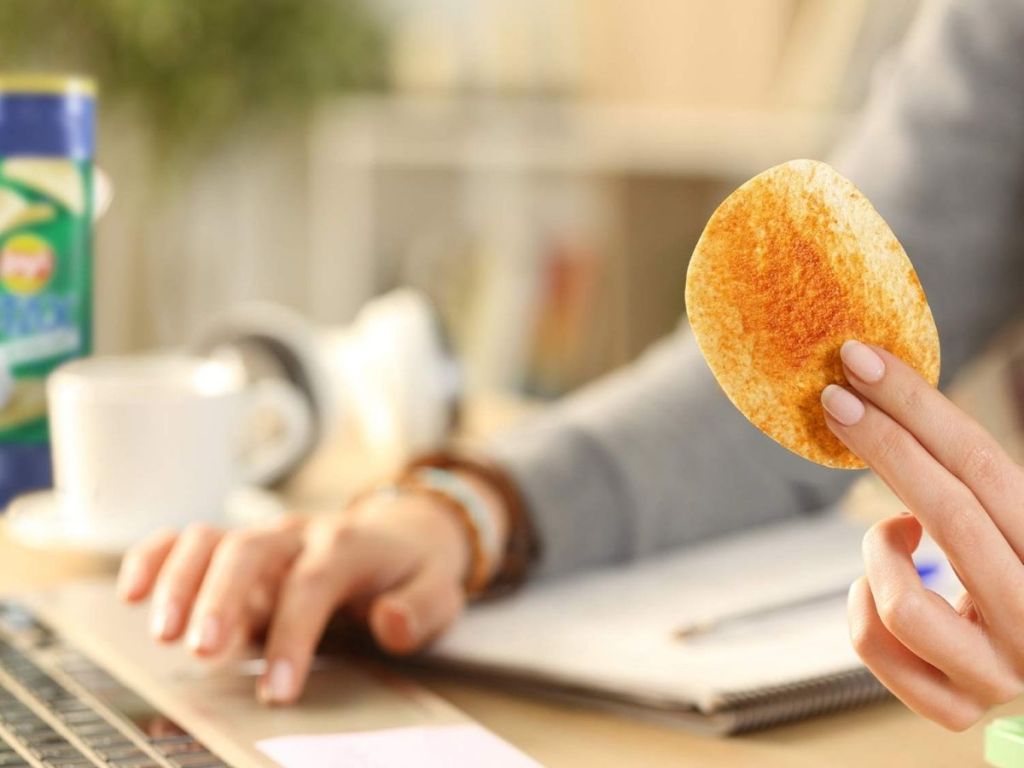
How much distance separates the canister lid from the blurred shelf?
192cm

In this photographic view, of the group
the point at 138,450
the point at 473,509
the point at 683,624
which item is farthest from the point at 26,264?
the point at 683,624

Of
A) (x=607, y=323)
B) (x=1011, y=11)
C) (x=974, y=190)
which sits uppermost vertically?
(x=1011, y=11)

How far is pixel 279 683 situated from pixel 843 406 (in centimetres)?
30

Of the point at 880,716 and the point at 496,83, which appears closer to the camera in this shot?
the point at 880,716

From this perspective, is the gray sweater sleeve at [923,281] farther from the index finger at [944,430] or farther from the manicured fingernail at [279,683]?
the index finger at [944,430]

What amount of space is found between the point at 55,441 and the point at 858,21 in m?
2.08

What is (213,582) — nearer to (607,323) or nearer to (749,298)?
(749,298)

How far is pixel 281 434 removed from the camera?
3.57 feet

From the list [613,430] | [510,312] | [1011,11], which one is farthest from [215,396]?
[510,312]

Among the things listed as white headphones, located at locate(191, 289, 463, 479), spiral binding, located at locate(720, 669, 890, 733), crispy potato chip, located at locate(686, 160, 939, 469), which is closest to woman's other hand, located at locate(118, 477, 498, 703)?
spiral binding, located at locate(720, 669, 890, 733)

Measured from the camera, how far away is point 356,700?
60 centimetres

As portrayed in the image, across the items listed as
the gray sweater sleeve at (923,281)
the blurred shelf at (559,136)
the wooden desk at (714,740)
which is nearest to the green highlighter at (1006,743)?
the wooden desk at (714,740)

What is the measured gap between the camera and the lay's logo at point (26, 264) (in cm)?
90

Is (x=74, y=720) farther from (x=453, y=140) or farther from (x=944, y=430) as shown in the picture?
(x=453, y=140)
